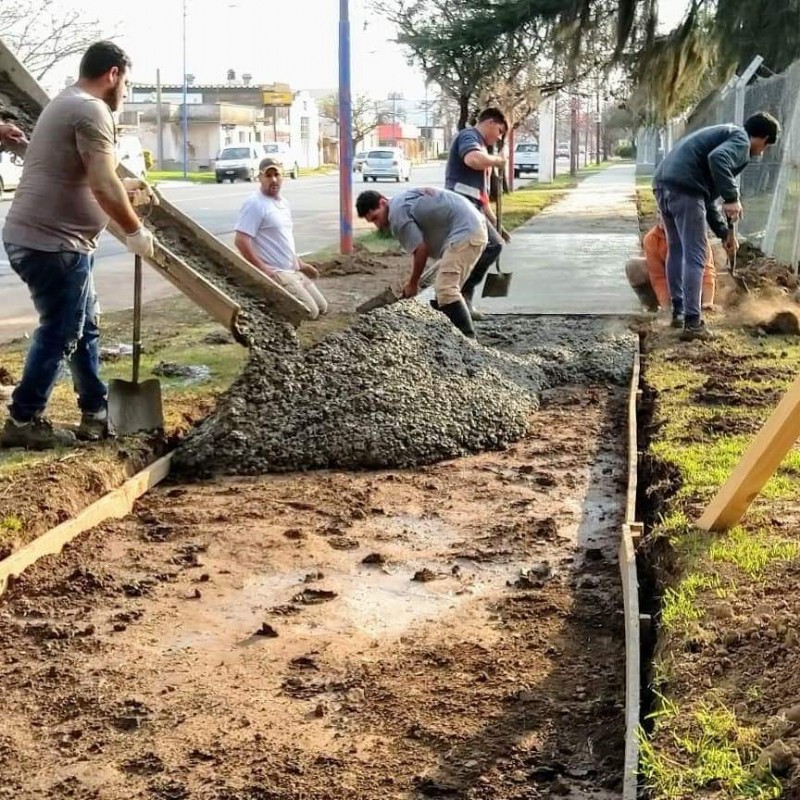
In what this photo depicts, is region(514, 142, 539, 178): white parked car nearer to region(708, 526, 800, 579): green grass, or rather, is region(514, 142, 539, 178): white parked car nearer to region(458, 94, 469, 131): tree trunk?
region(458, 94, 469, 131): tree trunk

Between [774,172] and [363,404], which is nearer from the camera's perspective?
[363,404]

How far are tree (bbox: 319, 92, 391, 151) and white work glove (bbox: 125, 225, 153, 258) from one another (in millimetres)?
63659

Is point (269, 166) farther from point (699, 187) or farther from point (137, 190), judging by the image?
point (699, 187)

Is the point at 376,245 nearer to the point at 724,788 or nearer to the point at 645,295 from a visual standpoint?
the point at 645,295

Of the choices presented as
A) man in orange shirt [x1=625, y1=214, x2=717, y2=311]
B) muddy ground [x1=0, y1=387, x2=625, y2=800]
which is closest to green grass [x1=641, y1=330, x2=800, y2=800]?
muddy ground [x1=0, y1=387, x2=625, y2=800]

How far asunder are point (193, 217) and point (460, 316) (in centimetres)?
1720

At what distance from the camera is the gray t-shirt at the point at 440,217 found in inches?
325

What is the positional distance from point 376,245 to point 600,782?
16.7 meters

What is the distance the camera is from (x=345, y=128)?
16828 millimetres

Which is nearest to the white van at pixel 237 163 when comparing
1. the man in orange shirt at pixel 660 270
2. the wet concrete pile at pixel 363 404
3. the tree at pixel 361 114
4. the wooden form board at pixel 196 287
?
the tree at pixel 361 114

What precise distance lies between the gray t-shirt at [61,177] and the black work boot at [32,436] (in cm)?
92

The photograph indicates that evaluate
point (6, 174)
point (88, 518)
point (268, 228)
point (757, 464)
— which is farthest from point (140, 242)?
point (6, 174)

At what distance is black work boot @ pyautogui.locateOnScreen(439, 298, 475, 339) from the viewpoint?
8.49 metres

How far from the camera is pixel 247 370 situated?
21.5 ft
